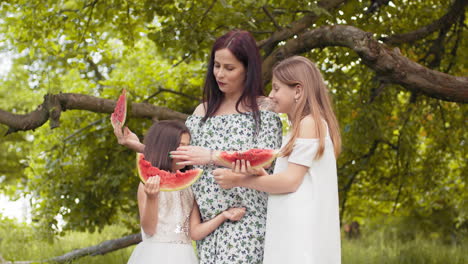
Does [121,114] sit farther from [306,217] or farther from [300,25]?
[300,25]

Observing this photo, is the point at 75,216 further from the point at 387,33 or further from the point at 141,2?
the point at 387,33

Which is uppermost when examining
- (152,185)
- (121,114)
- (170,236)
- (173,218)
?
(121,114)

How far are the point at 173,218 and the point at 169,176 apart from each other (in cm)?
43

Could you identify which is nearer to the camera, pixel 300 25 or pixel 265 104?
pixel 265 104

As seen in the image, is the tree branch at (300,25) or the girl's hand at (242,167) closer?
the girl's hand at (242,167)

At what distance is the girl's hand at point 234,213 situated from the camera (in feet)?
11.0

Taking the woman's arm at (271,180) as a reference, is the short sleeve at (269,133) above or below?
above

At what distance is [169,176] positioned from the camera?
3.30 metres

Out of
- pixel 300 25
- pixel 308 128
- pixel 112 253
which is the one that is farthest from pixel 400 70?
pixel 112 253

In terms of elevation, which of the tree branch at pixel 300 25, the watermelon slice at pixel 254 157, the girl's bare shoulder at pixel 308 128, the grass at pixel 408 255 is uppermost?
the tree branch at pixel 300 25

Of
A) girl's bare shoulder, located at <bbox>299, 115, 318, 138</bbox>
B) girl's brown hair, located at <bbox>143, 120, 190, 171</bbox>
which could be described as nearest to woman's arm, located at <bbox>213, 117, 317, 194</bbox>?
girl's bare shoulder, located at <bbox>299, 115, 318, 138</bbox>

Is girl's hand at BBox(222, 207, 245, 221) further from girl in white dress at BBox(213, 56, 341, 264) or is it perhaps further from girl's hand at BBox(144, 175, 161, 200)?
girl's hand at BBox(144, 175, 161, 200)

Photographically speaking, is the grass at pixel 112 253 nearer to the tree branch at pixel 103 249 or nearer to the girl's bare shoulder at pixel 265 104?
the tree branch at pixel 103 249

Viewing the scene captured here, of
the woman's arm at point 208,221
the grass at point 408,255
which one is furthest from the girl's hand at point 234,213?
the grass at point 408,255
